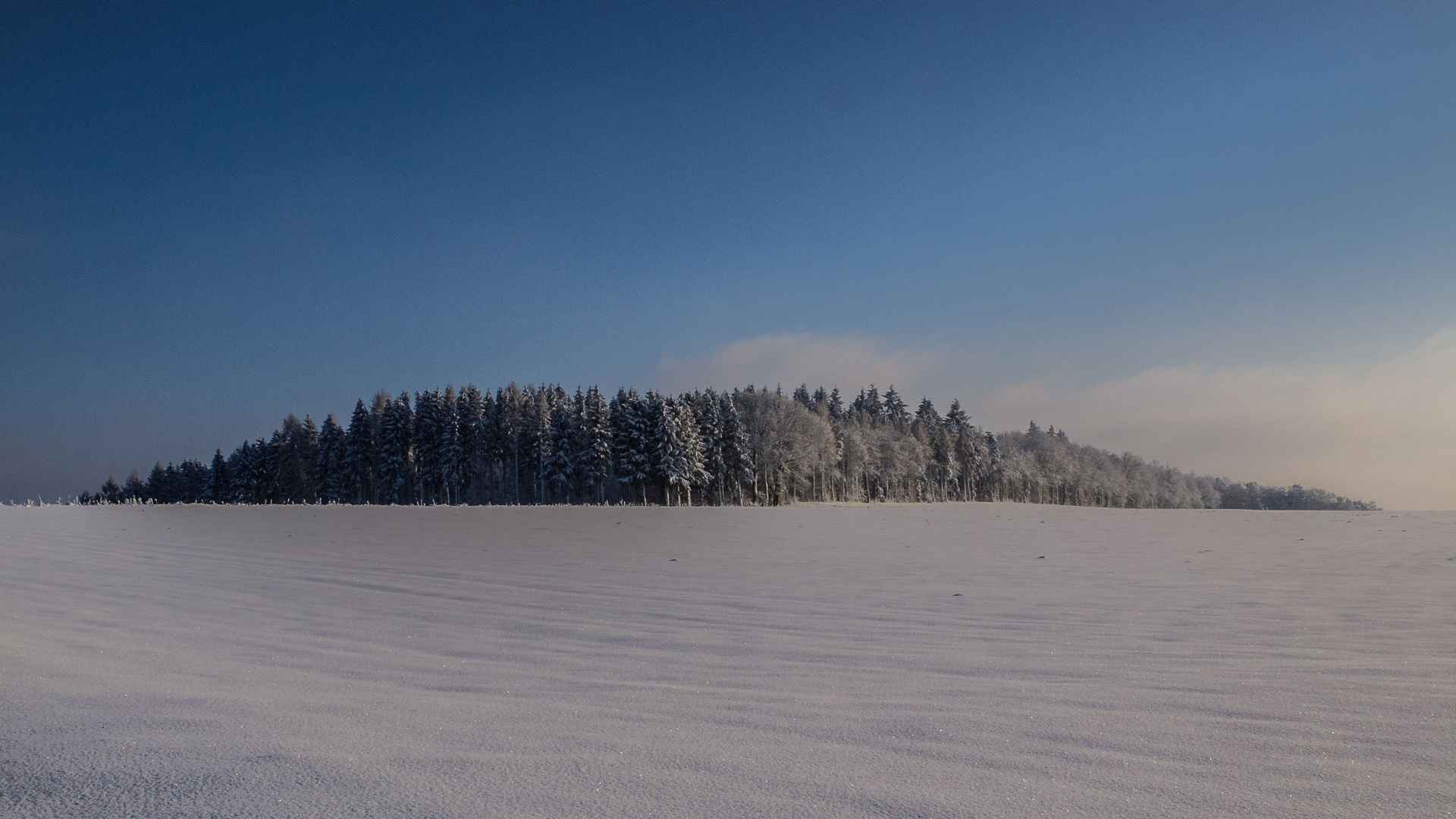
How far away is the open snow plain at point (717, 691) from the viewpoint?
2.50m

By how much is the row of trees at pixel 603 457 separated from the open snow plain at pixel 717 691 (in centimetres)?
4838

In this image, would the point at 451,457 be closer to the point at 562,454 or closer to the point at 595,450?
the point at 562,454

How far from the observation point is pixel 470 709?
3518mm

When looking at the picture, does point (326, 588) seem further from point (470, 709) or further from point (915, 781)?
point (915, 781)

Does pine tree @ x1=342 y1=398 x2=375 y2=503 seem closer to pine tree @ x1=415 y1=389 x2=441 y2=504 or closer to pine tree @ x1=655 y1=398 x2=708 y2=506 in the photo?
pine tree @ x1=415 y1=389 x2=441 y2=504

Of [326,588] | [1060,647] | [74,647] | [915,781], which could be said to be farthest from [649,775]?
[326,588]

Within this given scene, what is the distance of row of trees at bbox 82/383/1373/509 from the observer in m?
61.3

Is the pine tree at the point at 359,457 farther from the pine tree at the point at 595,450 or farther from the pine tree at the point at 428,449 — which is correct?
the pine tree at the point at 595,450

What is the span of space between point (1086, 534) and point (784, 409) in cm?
4598

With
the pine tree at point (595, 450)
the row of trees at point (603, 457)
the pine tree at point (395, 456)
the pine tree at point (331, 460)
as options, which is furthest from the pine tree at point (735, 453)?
the pine tree at point (331, 460)

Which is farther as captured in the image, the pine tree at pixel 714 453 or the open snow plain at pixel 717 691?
the pine tree at pixel 714 453

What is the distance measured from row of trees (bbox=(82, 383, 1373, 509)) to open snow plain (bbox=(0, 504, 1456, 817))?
48.4m

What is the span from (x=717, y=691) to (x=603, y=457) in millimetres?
59376

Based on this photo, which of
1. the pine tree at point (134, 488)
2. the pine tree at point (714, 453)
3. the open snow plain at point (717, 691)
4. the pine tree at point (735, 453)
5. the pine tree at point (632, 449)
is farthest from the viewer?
the pine tree at point (134, 488)
